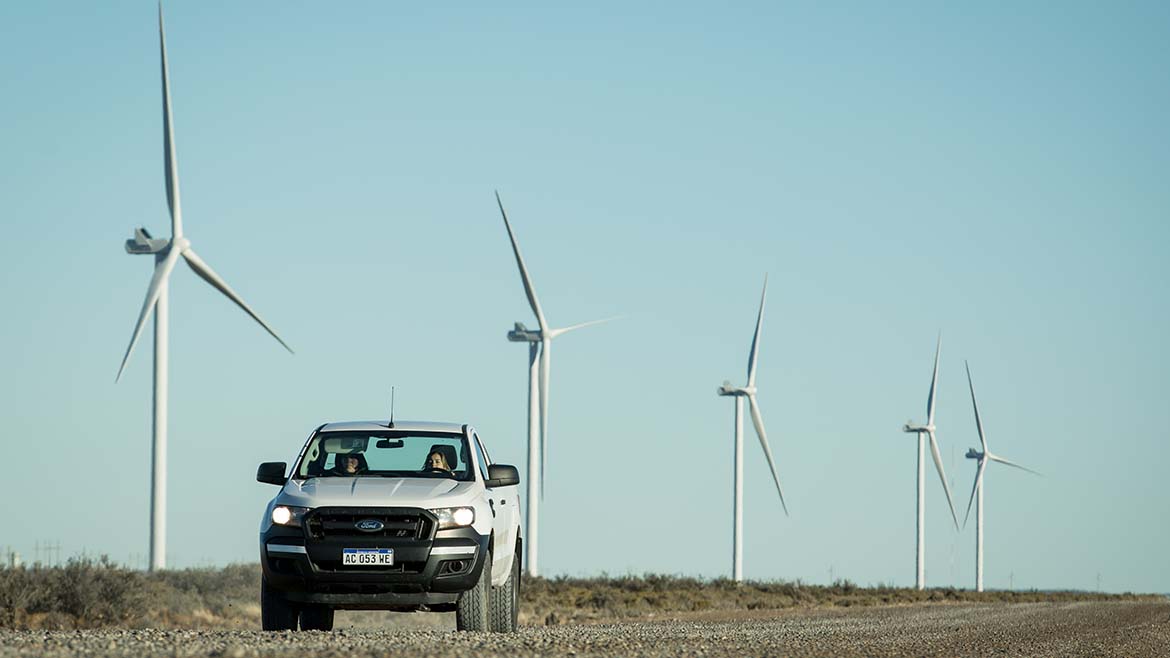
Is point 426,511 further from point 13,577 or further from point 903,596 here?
point 903,596

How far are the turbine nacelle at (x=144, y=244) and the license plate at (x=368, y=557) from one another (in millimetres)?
27699

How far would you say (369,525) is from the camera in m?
18.3

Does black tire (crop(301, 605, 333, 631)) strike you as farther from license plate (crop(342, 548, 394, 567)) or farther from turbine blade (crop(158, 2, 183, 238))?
turbine blade (crop(158, 2, 183, 238))

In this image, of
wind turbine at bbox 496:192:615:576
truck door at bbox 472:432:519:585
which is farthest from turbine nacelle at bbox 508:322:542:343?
truck door at bbox 472:432:519:585

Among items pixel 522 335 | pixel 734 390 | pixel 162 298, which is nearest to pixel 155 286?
pixel 162 298

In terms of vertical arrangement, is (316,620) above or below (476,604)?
below

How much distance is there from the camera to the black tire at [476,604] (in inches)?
742

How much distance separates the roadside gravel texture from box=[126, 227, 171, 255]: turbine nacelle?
21.0 m

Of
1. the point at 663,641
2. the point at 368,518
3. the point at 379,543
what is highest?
the point at 368,518

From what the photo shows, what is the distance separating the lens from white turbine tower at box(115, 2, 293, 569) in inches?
1646

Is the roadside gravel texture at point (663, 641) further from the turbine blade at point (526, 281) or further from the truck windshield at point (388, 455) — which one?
the turbine blade at point (526, 281)

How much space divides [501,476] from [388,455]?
4.75ft

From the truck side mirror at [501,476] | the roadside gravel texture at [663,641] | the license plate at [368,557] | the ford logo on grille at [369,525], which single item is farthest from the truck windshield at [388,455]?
the roadside gravel texture at [663,641]

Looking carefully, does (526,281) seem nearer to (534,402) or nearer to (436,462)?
(534,402)
